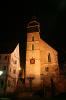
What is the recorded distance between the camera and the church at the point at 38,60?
49250 millimetres

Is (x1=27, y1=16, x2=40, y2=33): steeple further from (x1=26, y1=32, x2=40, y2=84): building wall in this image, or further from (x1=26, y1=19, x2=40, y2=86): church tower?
(x1=26, y1=32, x2=40, y2=84): building wall

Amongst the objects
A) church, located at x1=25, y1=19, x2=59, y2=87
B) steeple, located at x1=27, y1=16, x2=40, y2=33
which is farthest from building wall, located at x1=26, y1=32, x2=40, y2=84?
Answer: steeple, located at x1=27, y1=16, x2=40, y2=33

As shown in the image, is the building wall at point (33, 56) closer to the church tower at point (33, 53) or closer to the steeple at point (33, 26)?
the church tower at point (33, 53)

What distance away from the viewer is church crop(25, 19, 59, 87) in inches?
1939

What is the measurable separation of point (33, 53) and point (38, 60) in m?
2.36

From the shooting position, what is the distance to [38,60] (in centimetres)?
A: 5081

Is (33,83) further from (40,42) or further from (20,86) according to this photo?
(40,42)

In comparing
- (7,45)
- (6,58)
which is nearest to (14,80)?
(6,58)

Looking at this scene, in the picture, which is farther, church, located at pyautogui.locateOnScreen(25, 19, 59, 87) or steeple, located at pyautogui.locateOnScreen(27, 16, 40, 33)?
steeple, located at pyautogui.locateOnScreen(27, 16, 40, 33)

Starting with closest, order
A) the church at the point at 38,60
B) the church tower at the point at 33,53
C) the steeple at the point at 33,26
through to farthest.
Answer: the church at the point at 38,60
the church tower at the point at 33,53
the steeple at the point at 33,26

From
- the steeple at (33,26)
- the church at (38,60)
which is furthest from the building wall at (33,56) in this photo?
the steeple at (33,26)

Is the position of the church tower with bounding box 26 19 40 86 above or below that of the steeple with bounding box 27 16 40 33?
below

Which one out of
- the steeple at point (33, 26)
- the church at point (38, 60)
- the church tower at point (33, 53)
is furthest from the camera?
the steeple at point (33, 26)

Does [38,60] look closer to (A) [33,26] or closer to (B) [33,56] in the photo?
(B) [33,56]
